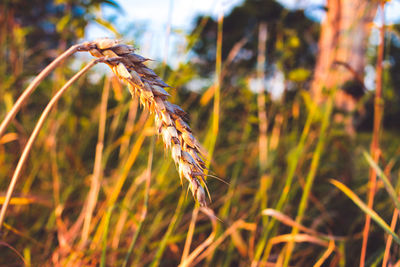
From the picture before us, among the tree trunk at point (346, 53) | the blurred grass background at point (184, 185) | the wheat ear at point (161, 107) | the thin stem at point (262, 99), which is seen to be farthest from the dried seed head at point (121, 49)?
the tree trunk at point (346, 53)

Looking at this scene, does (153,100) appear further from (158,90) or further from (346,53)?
(346,53)

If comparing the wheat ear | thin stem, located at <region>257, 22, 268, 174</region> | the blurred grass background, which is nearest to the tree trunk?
the blurred grass background

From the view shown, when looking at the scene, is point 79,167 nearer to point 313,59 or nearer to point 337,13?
point 337,13

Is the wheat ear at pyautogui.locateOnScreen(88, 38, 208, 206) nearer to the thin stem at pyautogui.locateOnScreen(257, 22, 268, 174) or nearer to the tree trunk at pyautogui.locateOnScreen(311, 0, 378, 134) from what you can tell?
the thin stem at pyautogui.locateOnScreen(257, 22, 268, 174)

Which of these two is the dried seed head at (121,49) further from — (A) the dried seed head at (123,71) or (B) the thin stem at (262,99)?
(B) the thin stem at (262,99)

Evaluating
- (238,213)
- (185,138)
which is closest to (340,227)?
(238,213)

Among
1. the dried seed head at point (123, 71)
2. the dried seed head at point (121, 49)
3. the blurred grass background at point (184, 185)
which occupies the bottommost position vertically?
the blurred grass background at point (184, 185)

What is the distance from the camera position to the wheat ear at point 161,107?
47cm

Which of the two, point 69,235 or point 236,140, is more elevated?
point 236,140

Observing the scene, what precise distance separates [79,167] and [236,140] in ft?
5.14

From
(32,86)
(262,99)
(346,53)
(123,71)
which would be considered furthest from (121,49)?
(346,53)

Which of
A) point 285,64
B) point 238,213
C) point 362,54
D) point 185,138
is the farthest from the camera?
point 362,54

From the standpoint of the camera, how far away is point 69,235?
58.1 inches

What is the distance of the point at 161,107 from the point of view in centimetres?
48
